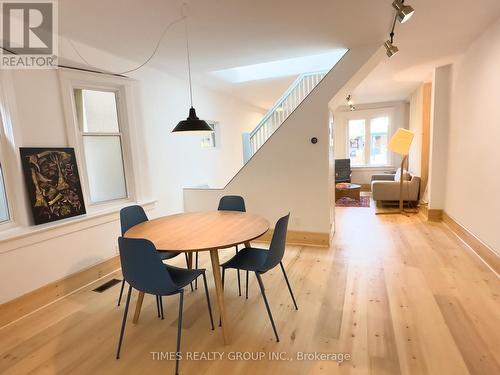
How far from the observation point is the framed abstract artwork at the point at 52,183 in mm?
2570

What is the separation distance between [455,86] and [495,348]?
3.71 meters

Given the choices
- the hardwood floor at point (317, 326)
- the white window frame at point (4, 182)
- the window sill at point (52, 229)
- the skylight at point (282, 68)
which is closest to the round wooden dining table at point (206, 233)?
the hardwood floor at point (317, 326)

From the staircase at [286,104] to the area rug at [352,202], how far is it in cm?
293

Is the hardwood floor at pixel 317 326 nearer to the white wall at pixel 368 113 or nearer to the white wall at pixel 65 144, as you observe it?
the white wall at pixel 65 144

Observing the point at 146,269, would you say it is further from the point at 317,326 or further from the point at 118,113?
the point at 118,113

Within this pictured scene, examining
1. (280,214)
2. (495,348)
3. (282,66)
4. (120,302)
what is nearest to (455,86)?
(282,66)

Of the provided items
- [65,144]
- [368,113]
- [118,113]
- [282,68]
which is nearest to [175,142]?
[118,113]

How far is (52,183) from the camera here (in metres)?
2.73

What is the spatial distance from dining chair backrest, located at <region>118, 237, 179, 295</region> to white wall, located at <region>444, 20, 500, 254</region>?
325 centimetres

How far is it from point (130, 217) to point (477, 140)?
404 cm

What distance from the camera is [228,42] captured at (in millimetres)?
3059

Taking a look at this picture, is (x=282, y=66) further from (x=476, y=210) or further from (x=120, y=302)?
(x=120, y=302)

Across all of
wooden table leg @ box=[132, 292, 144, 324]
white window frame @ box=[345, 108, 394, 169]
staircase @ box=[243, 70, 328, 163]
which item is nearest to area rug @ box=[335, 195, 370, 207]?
white window frame @ box=[345, 108, 394, 169]

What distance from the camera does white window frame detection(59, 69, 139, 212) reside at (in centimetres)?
290
